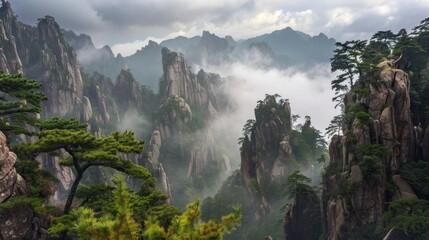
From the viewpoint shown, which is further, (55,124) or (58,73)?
(58,73)

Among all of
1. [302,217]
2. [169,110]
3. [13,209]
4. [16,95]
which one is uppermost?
[169,110]

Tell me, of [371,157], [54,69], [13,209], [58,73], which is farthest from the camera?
[58,73]

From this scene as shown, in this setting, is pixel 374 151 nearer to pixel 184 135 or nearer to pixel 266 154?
pixel 266 154

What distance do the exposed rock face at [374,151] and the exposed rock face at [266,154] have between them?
1544 inches

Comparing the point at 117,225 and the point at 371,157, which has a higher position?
the point at 371,157

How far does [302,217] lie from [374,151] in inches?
869

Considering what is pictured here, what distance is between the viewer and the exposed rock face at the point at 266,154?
7556 centimetres

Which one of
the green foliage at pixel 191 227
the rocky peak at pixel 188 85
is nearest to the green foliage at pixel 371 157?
the green foliage at pixel 191 227

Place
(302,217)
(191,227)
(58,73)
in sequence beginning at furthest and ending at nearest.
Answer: (58,73) < (302,217) < (191,227)

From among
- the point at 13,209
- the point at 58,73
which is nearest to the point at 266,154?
the point at 13,209

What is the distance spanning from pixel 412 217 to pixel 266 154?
179 ft

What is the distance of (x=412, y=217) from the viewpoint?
23656mm

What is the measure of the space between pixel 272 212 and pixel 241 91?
11723cm

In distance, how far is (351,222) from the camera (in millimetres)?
34156
